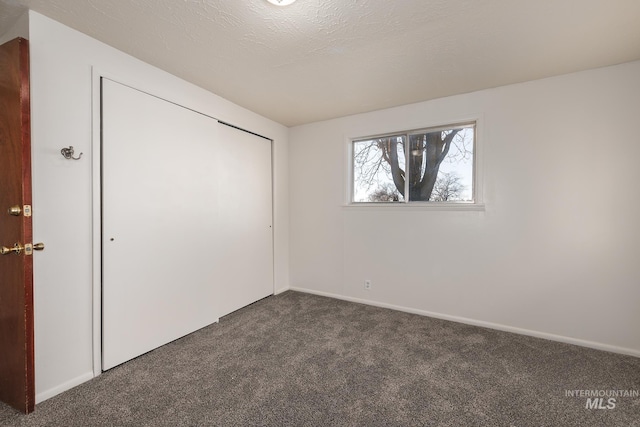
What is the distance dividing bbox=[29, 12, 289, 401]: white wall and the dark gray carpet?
0.86ft

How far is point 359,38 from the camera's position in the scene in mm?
1905

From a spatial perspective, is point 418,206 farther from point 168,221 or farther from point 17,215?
point 17,215

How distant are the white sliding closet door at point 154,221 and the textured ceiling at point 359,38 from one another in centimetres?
46

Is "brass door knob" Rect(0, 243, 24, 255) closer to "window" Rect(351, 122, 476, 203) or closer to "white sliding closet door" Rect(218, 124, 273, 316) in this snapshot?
"white sliding closet door" Rect(218, 124, 273, 316)

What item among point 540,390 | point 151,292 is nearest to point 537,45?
point 540,390

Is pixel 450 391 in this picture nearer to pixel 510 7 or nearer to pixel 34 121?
pixel 510 7

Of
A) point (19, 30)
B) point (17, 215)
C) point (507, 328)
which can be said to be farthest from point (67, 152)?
point (507, 328)

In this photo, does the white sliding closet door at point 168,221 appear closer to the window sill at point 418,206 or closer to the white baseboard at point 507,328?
the window sill at point 418,206

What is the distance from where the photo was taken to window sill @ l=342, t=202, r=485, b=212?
282 centimetres

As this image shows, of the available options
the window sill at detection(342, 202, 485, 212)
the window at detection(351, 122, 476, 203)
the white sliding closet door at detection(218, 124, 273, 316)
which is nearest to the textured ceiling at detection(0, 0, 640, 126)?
the window at detection(351, 122, 476, 203)

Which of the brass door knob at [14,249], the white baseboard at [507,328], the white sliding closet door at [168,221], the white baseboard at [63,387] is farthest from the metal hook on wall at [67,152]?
the white baseboard at [507,328]

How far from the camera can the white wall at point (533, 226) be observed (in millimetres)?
2271

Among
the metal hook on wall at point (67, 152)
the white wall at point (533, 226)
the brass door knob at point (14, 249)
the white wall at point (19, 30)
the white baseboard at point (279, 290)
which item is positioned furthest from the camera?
the white baseboard at point (279, 290)

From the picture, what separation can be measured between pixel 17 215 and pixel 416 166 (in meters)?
3.31
